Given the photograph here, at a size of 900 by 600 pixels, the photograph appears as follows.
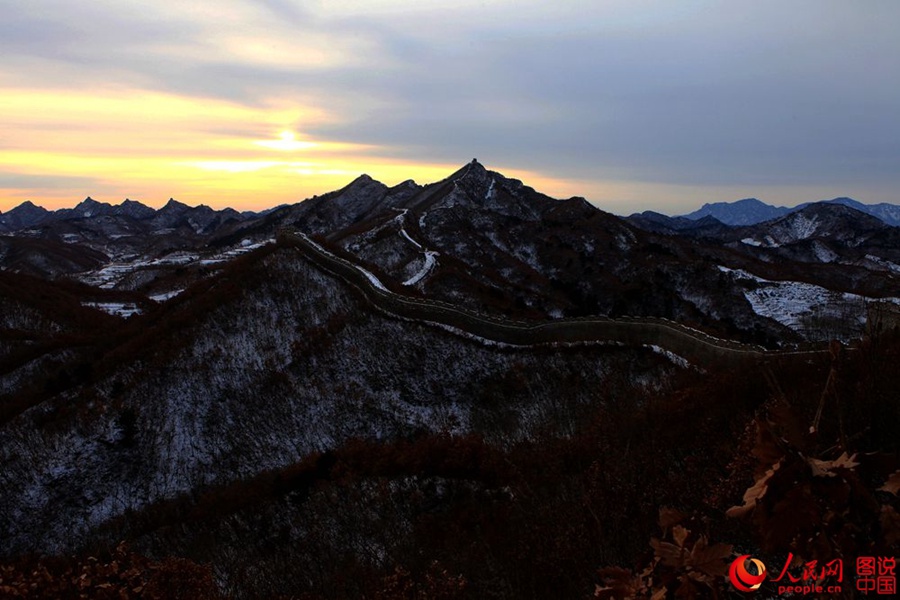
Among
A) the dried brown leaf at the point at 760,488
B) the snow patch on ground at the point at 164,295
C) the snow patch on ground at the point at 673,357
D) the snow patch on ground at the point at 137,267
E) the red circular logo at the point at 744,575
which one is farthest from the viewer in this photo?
the snow patch on ground at the point at 137,267

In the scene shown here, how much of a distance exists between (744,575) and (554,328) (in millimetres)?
43250

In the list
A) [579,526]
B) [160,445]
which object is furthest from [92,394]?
[579,526]

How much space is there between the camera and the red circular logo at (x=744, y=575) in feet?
11.1

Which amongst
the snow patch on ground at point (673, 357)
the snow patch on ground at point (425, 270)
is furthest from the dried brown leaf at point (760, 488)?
the snow patch on ground at point (425, 270)

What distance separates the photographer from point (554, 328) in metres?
46.0

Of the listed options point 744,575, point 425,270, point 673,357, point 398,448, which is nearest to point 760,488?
point 744,575

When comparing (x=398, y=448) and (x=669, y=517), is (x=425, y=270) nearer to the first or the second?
(x=398, y=448)

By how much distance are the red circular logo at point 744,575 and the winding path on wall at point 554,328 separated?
3110 cm

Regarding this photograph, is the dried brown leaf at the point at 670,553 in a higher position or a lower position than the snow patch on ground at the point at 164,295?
higher

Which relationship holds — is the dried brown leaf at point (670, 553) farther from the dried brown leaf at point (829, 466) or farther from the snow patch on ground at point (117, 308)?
the snow patch on ground at point (117, 308)

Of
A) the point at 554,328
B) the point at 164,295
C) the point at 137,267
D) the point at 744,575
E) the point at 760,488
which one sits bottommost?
the point at 164,295

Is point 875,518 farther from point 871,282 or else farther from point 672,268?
point 871,282

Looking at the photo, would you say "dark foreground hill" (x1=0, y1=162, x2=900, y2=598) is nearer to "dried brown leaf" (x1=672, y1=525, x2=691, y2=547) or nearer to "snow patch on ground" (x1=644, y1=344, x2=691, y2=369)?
"dried brown leaf" (x1=672, y1=525, x2=691, y2=547)

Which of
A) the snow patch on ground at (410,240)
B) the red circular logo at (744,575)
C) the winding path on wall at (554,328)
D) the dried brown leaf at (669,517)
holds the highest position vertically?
the snow patch on ground at (410,240)
